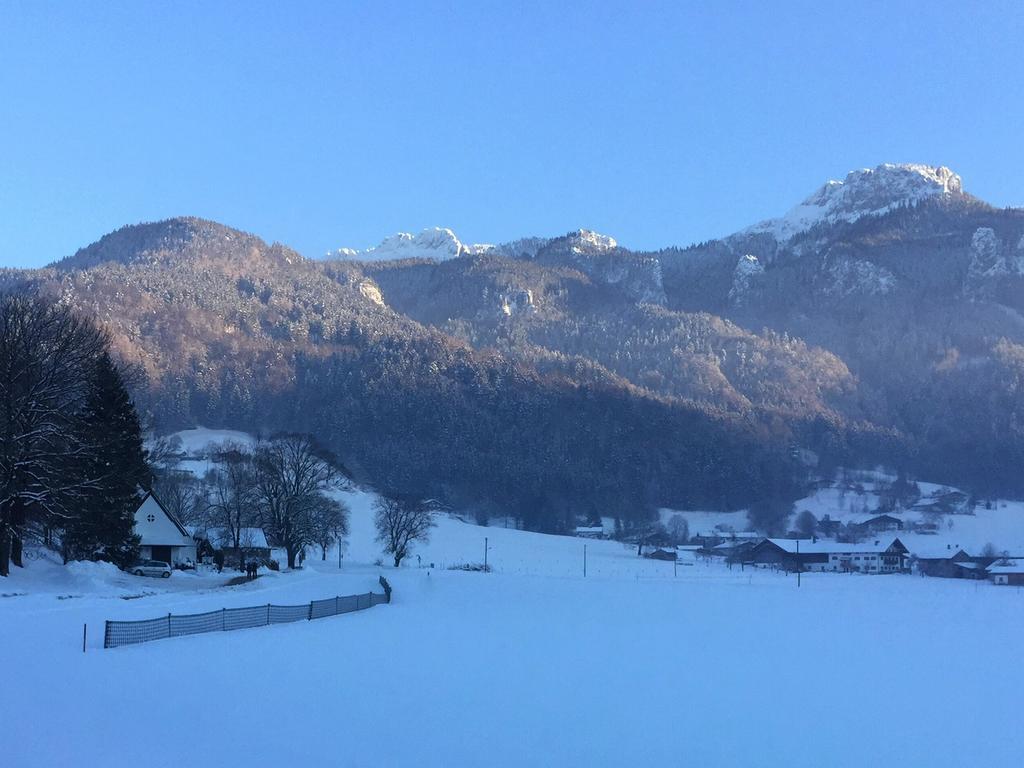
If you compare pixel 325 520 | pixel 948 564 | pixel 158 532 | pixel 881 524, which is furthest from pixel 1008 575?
pixel 158 532

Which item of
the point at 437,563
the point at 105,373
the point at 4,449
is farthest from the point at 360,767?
the point at 437,563

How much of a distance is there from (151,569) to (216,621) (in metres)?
20.3

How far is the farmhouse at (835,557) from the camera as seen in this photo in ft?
371

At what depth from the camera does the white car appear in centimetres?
4335

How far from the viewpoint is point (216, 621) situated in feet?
85.2

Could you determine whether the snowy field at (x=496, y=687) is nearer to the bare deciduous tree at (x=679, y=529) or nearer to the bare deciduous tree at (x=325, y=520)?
the bare deciduous tree at (x=325, y=520)

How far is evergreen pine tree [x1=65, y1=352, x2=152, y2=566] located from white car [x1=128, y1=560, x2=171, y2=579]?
0.82m

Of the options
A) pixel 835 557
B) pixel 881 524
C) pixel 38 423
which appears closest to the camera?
pixel 38 423

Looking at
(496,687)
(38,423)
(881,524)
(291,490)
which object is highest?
(38,423)

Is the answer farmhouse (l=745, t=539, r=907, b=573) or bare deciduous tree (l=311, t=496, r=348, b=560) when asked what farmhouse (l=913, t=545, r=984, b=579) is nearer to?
farmhouse (l=745, t=539, r=907, b=573)

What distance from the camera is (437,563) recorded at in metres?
89.0

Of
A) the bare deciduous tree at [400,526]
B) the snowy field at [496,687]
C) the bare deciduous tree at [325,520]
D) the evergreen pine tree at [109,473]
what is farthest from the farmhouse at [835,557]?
the evergreen pine tree at [109,473]

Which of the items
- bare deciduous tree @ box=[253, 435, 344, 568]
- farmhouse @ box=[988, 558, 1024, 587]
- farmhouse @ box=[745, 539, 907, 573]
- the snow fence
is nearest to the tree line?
the snow fence

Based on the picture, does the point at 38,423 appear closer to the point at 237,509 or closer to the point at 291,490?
the point at 291,490
